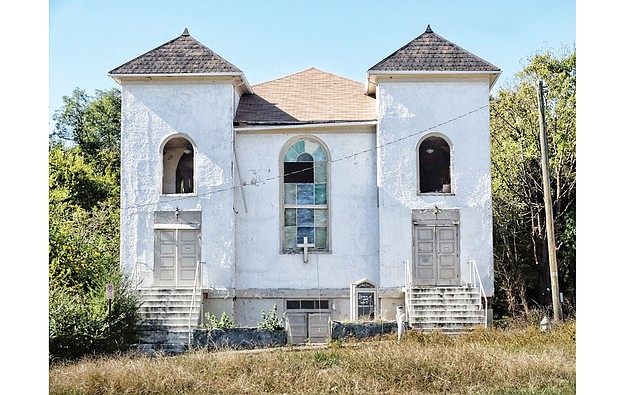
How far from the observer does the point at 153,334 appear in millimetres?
13672

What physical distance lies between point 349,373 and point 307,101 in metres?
6.19

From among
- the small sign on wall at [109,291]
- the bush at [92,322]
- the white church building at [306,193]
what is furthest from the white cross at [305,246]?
the small sign on wall at [109,291]

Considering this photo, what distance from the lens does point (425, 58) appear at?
14227 mm

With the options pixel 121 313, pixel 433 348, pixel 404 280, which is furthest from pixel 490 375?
pixel 121 313

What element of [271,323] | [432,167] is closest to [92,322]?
[271,323]

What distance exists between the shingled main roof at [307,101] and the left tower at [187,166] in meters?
0.67

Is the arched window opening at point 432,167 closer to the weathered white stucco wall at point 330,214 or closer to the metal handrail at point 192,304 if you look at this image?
the weathered white stucco wall at point 330,214

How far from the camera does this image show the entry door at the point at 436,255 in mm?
14375

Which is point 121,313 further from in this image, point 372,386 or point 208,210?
point 372,386

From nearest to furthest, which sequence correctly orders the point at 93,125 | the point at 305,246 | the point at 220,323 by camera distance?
the point at 220,323 → the point at 305,246 → the point at 93,125

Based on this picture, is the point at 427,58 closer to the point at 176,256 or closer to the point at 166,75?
the point at 166,75

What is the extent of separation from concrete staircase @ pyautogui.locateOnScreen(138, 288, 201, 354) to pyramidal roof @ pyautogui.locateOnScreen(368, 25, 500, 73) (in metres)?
4.48

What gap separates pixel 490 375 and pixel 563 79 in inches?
273

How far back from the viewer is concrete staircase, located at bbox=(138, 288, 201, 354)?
13547 mm
